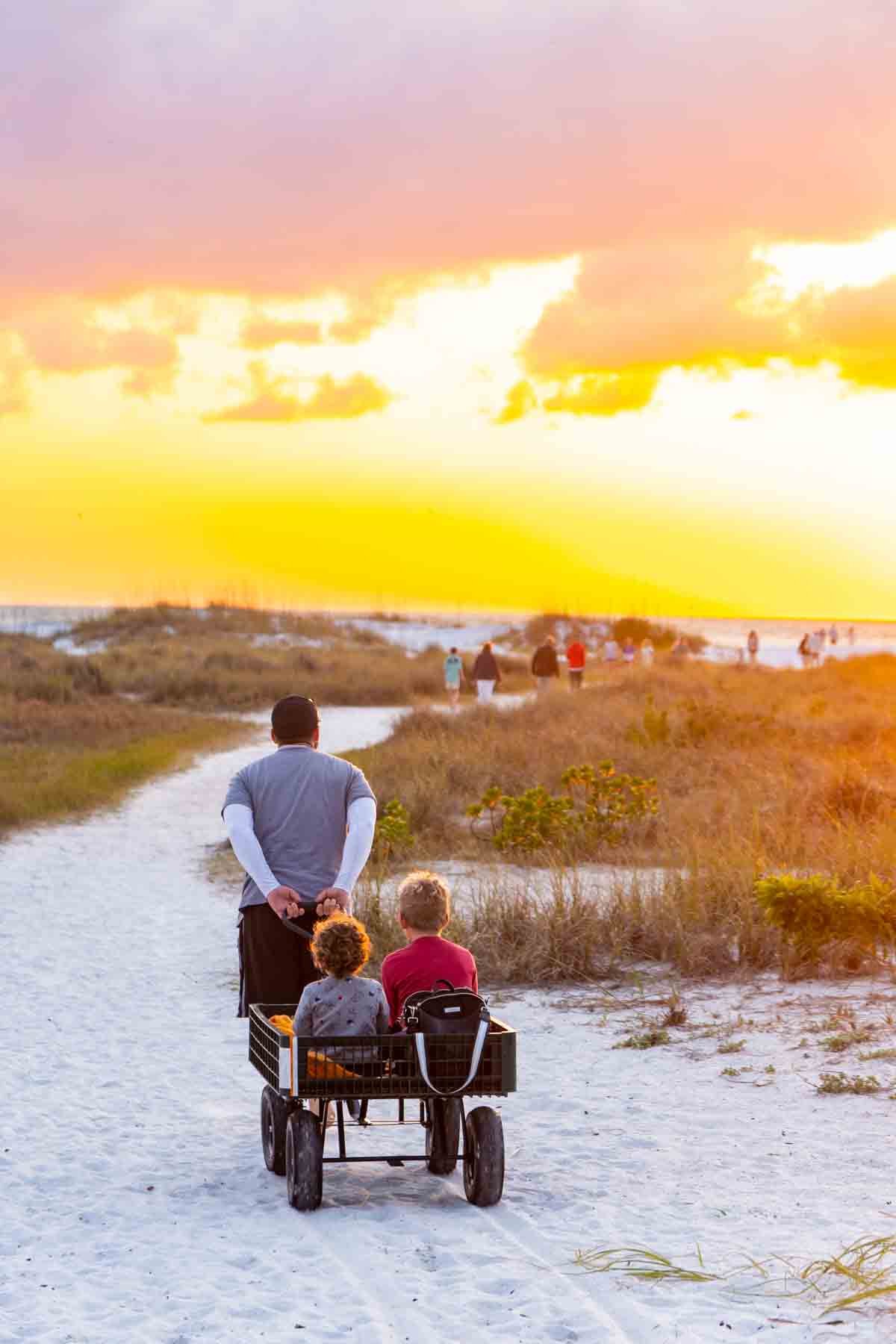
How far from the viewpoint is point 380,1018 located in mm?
5629

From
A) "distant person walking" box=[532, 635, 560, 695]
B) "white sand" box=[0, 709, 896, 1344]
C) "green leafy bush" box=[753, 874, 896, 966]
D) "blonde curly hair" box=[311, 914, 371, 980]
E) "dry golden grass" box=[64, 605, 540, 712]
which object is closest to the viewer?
"white sand" box=[0, 709, 896, 1344]

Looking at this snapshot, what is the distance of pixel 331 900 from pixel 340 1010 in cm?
45

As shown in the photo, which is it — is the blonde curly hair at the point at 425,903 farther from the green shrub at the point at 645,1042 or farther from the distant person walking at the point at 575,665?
the distant person walking at the point at 575,665

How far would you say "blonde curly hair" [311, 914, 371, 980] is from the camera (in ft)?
18.1

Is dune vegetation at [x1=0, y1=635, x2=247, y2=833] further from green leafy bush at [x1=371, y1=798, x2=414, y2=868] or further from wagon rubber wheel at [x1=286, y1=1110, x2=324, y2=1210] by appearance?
wagon rubber wheel at [x1=286, y1=1110, x2=324, y2=1210]

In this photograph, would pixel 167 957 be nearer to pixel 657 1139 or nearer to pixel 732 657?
pixel 657 1139

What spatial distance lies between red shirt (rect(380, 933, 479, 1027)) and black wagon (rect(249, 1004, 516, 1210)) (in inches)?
9.8

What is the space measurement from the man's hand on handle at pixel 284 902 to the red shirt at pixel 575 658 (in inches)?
1225

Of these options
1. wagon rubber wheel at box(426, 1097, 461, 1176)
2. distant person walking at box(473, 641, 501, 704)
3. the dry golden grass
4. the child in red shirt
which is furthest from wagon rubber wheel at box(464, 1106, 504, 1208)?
the dry golden grass

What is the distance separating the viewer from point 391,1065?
5.43m

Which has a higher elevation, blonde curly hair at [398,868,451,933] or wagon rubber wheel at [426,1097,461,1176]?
blonde curly hair at [398,868,451,933]

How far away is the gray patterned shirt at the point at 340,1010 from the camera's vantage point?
555 cm

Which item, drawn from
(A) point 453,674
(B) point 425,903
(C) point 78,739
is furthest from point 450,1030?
(A) point 453,674

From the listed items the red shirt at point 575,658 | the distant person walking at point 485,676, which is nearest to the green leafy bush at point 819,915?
the distant person walking at point 485,676
